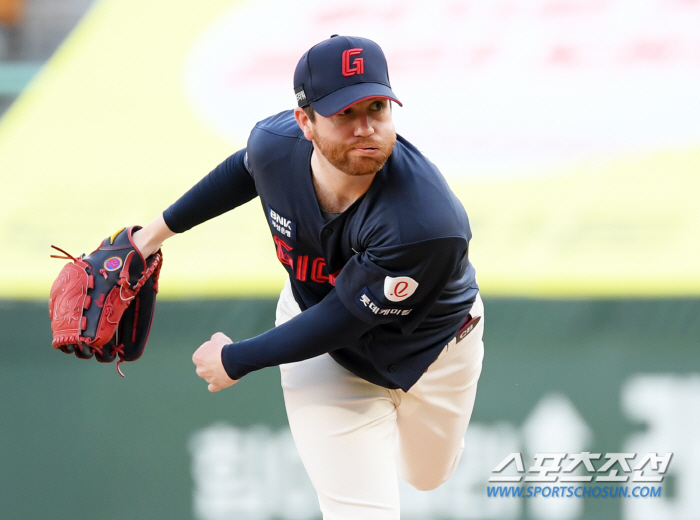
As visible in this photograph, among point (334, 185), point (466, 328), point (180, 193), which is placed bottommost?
point (466, 328)

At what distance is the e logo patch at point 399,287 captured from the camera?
1.73 meters

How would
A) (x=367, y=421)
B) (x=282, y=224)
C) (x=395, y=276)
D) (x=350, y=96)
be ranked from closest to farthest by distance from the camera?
(x=350, y=96) < (x=395, y=276) < (x=282, y=224) < (x=367, y=421)

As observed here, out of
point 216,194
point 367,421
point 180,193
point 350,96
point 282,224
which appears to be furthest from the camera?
point 180,193

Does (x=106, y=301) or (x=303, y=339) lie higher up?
(x=106, y=301)

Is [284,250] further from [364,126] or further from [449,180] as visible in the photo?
[449,180]

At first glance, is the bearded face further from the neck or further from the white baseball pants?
the white baseball pants

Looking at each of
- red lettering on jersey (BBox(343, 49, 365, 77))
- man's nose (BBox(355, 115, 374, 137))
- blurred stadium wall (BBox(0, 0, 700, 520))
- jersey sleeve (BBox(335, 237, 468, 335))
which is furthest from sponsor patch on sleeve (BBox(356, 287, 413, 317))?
blurred stadium wall (BBox(0, 0, 700, 520))

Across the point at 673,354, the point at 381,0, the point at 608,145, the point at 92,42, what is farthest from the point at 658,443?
the point at 92,42

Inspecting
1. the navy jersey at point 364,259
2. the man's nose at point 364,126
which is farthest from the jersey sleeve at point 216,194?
the man's nose at point 364,126

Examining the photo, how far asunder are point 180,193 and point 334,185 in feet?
5.41

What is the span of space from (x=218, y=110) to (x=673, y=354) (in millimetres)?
1974

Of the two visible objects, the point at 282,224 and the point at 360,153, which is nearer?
the point at 360,153

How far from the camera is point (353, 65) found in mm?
1643

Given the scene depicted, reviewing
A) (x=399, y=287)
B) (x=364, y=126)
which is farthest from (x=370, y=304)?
(x=364, y=126)
